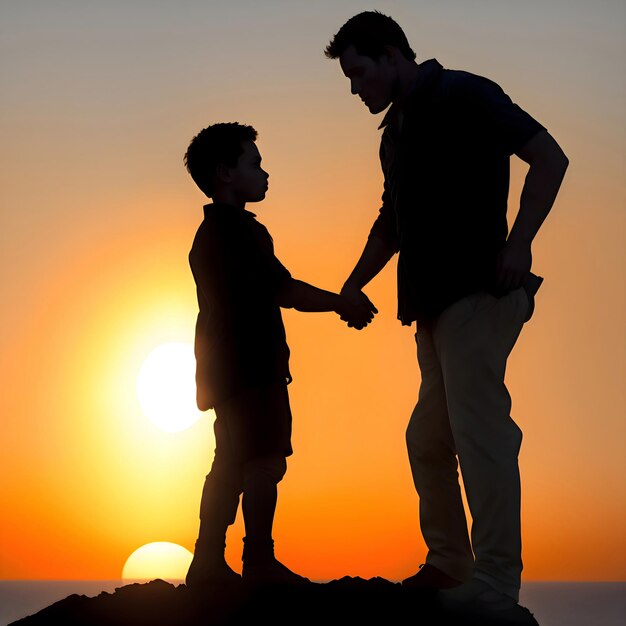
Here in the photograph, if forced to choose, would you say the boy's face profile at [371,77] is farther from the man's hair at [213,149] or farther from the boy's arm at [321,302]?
the boy's arm at [321,302]

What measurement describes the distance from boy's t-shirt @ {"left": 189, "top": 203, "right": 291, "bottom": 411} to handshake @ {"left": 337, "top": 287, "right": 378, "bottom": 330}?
13.1 inches

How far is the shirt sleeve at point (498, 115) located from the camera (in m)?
5.07

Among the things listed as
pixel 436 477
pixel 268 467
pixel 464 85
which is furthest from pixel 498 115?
pixel 268 467

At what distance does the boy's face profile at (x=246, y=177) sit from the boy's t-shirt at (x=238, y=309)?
104 mm

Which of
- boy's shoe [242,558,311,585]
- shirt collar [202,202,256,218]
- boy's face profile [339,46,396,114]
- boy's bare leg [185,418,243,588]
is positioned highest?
boy's face profile [339,46,396,114]

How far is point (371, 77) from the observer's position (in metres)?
5.31

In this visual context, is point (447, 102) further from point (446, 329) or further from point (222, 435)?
point (222, 435)

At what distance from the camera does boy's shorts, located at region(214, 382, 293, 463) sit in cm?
543

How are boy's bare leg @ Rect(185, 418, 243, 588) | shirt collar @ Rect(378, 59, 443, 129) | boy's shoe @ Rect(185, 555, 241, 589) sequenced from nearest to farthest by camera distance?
shirt collar @ Rect(378, 59, 443, 129) < boy's shoe @ Rect(185, 555, 241, 589) < boy's bare leg @ Rect(185, 418, 243, 588)

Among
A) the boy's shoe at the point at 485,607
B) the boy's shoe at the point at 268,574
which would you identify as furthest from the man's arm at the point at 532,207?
the boy's shoe at the point at 268,574

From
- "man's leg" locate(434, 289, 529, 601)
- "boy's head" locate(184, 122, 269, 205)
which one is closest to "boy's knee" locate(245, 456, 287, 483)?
"man's leg" locate(434, 289, 529, 601)

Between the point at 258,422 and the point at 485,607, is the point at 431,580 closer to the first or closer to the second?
the point at 485,607

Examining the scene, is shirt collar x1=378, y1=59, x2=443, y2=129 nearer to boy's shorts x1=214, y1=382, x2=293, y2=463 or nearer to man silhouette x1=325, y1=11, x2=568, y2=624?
man silhouette x1=325, y1=11, x2=568, y2=624

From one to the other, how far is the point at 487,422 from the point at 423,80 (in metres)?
1.68
